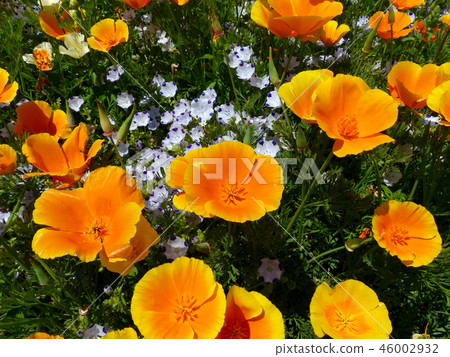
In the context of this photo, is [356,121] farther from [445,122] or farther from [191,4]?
[191,4]

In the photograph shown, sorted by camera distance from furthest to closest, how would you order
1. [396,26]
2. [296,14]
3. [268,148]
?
[396,26]
[268,148]
[296,14]

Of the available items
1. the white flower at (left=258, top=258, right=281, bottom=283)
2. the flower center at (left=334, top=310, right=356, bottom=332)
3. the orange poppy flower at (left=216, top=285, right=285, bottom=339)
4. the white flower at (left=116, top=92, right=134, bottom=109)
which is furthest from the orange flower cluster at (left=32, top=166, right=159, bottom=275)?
the white flower at (left=116, top=92, right=134, bottom=109)

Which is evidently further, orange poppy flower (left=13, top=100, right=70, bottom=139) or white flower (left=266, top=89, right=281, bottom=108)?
white flower (left=266, top=89, right=281, bottom=108)

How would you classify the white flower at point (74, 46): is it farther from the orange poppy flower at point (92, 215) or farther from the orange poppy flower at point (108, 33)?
the orange poppy flower at point (92, 215)

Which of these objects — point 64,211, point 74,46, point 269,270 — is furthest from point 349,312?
point 74,46

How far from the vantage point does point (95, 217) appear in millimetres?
1288

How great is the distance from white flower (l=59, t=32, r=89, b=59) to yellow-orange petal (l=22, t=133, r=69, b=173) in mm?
835

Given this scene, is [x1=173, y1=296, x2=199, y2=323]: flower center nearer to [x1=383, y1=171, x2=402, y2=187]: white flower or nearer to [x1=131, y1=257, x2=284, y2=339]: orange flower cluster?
[x1=131, y1=257, x2=284, y2=339]: orange flower cluster

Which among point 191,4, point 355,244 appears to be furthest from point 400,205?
point 191,4

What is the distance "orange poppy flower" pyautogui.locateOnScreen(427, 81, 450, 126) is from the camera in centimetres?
127

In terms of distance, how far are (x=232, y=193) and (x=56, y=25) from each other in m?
1.72

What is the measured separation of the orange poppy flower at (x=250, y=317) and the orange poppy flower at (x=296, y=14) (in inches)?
43.7

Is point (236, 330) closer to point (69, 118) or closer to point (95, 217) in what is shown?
point (95, 217)

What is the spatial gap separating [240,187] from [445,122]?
0.77 metres
